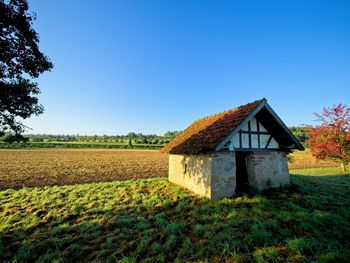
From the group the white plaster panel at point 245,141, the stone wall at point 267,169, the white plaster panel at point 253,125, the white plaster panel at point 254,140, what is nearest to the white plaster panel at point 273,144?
the stone wall at point 267,169

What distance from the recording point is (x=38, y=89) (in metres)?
7.31

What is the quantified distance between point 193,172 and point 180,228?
4257 millimetres

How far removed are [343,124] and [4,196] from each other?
27.4 m

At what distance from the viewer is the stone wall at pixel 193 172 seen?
28.9 feet

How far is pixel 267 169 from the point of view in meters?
9.88

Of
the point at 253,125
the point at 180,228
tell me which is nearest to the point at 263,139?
the point at 253,125

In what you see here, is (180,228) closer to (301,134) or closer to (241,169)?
(241,169)

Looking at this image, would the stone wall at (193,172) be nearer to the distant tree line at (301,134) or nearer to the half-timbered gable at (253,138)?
the half-timbered gable at (253,138)

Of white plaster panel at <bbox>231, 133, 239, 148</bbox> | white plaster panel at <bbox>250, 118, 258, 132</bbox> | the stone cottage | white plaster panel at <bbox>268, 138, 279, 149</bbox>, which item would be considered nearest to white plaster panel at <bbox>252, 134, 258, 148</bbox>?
the stone cottage

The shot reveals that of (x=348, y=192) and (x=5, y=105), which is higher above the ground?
(x=5, y=105)

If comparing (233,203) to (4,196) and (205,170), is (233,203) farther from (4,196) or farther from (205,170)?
(4,196)

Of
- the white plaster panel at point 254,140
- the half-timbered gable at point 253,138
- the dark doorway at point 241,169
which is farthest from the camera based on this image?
the dark doorway at point 241,169

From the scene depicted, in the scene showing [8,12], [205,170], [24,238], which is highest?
[8,12]

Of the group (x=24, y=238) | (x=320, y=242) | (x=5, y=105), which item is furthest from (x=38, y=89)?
(x=320, y=242)
